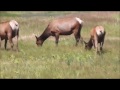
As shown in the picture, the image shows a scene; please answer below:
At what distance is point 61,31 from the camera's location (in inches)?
692

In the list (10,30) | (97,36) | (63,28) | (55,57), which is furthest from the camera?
(63,28)

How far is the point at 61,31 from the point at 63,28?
182 millimetres

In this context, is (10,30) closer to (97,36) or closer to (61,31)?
(61,31)

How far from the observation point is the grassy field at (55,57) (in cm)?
1048

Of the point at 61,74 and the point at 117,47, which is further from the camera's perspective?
the point at 117,47

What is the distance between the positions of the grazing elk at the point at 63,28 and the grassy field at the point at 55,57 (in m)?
0.26

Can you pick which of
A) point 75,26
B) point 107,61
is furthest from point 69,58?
point 75,26

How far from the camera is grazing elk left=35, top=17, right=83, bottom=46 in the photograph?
674 inches

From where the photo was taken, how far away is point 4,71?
35.3 ft

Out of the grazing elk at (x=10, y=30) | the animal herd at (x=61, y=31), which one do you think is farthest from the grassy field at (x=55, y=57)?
the grazing elk at (x=10, y=30)

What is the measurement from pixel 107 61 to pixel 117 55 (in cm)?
131

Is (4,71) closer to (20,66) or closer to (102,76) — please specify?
(20,66)

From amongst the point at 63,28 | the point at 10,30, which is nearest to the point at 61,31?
the point at 63,28

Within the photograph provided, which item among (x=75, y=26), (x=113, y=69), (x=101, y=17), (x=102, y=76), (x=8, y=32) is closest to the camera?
(x=102, y=76)
